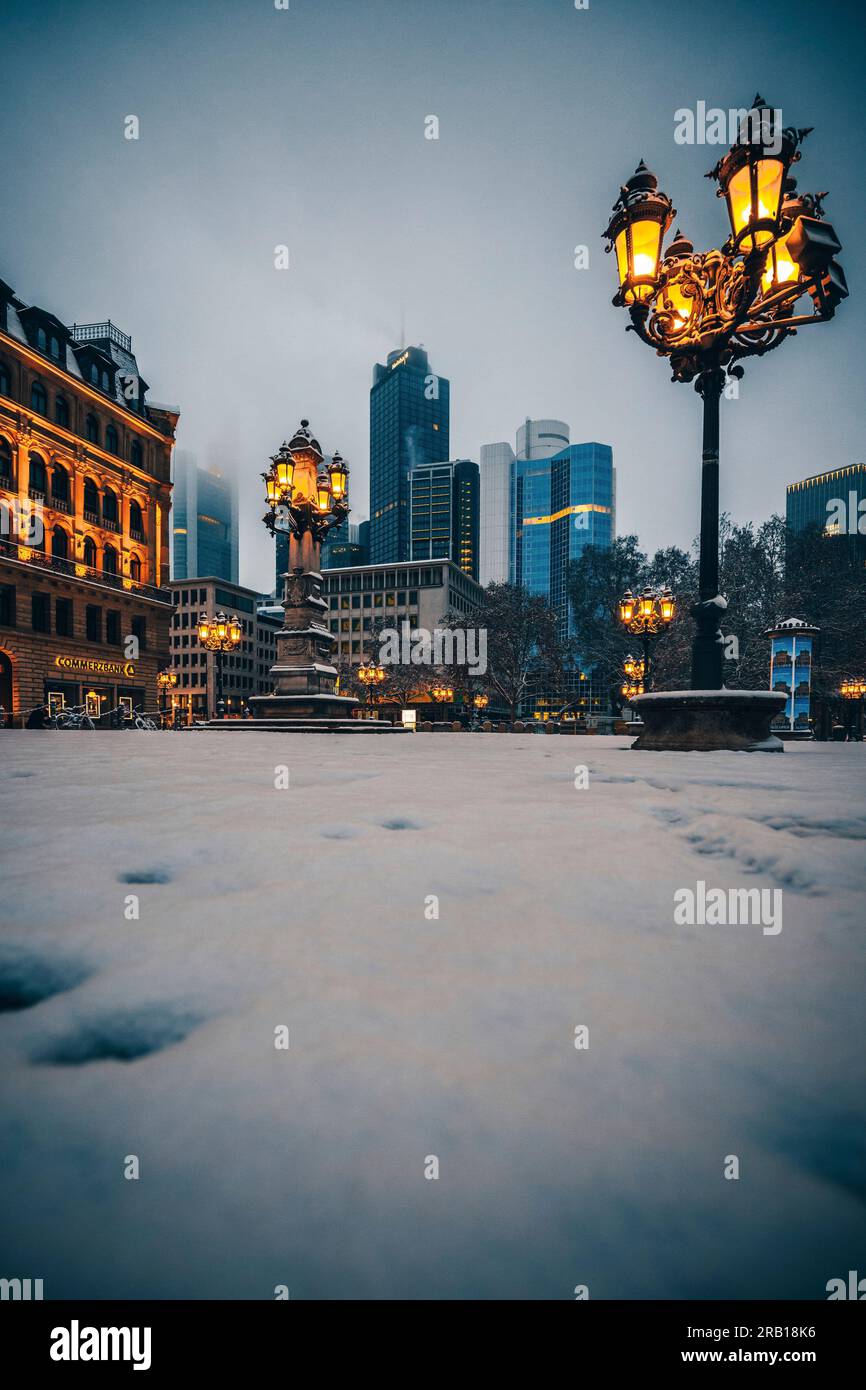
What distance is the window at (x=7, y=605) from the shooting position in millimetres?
23984

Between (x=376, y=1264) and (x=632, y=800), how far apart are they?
2406mm

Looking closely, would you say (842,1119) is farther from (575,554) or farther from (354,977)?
(575,554)

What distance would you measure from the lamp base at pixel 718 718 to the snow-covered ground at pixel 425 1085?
5217mm

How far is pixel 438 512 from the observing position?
5037 inches

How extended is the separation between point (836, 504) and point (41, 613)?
236 ft

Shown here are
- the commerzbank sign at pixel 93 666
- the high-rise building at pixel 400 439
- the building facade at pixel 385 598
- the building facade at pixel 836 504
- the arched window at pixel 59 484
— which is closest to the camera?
the commerzbank sign at pixel 93 666

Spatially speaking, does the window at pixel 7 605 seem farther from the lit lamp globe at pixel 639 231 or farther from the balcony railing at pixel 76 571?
the lit lamp globe at pixel 639 231

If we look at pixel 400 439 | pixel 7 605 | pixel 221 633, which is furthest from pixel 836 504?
pixel 400 439

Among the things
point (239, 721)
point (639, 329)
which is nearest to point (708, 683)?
point (639, 329)

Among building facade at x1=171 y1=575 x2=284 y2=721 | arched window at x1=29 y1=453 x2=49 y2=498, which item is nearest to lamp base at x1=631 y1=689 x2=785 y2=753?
arched window at x1=29 y1=453 x2=49 y2=498

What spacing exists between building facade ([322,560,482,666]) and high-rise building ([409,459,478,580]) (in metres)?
46.9

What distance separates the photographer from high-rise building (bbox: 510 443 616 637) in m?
111

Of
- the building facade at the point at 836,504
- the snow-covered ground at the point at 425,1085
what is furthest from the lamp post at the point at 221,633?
the building facade at the point at 836,504

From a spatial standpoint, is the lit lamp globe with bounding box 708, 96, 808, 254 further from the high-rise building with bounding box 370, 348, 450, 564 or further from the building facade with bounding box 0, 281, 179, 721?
the high-rise building with bounding box 370, 348, 450, 564
